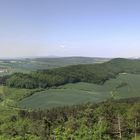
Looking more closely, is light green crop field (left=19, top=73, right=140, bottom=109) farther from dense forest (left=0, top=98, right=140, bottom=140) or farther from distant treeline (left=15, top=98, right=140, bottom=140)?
distant treeline (left=15, top=98, right=140, bottom=140)

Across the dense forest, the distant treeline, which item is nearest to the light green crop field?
the dense forest

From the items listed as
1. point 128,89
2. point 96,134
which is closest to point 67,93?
point 128,89

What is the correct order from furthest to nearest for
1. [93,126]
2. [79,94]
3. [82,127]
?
1. [79,94]
2. [93,126]
3. [82,127]

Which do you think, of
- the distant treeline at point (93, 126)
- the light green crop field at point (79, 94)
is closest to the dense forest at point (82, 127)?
the distant treeline at point (93, 126)

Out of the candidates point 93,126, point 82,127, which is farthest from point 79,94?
point 82,127

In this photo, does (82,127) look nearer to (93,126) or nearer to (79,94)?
(93,126)

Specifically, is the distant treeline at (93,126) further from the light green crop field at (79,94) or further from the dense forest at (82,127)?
the light green crop field at (79,94)

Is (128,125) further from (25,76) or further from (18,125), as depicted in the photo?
(25,76)

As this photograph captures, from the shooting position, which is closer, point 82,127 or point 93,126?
point 82,127
